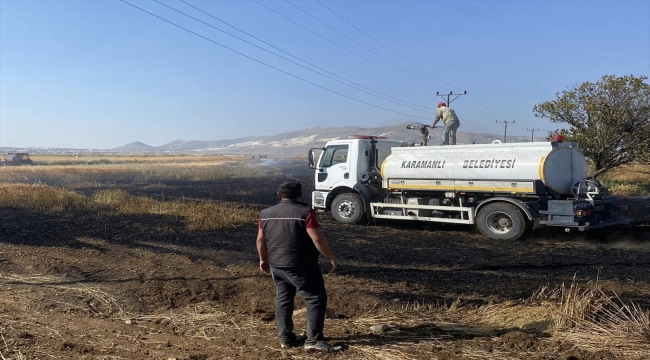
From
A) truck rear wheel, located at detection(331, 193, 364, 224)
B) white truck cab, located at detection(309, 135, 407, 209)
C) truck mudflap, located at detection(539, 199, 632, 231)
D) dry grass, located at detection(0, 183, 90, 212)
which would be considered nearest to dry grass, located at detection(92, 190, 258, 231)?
dry grass, located at detection(0, 183, 90, 212)

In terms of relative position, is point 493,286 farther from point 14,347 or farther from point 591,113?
point 591,113

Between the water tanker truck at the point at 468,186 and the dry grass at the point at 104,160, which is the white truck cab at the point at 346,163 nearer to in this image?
the water tanker truck at the point at 468,186

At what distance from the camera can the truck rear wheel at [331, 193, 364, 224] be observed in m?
15.2

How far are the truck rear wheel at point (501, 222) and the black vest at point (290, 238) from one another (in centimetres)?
849

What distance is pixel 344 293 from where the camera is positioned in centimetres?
755

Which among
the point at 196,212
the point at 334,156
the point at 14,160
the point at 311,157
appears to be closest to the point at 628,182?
the point at 334,156

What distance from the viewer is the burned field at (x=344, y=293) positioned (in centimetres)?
518

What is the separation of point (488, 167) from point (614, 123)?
1365 cm

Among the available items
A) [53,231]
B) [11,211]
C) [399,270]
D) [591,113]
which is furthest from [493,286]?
[591,113]

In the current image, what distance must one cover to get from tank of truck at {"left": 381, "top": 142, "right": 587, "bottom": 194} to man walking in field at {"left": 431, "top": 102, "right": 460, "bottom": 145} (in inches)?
72.7

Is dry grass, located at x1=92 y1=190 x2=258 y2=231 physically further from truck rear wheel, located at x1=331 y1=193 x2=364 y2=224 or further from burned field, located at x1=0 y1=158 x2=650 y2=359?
truck rear wheel, located at x1=331 y1=193 x2=364 y2=224

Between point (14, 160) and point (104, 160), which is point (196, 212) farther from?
point (104, 160)

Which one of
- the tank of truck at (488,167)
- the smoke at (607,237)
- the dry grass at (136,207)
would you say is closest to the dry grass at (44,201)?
the dry grass at (136,207)

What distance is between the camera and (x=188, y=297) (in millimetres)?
7570
